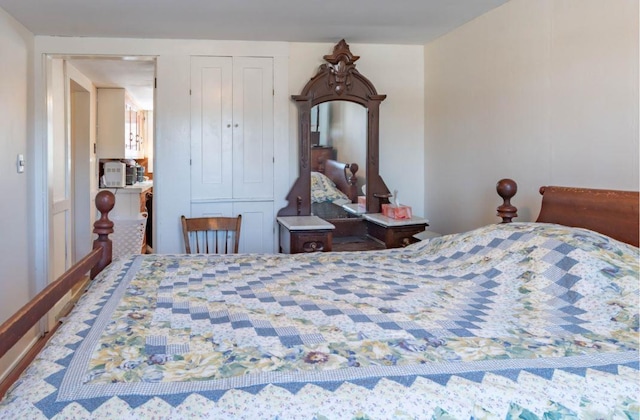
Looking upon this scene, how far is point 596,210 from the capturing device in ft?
6.43

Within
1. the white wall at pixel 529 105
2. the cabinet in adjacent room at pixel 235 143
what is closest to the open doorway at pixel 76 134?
the cabinet in adjacent room at pixel 235 143

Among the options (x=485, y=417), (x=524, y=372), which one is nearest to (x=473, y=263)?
(x=524, y=372)

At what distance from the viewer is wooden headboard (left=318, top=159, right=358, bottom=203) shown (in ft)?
12.0

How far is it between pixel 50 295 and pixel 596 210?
78.2 inches

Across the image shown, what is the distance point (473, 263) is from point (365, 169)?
6.17ft

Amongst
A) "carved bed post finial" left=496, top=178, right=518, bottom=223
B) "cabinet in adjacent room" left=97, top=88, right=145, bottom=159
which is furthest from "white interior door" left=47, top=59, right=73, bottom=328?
"carved bed post finial" left=496, top=178, right=518, bottom=223

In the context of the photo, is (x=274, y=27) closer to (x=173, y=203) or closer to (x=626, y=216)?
(x=173, y=203)

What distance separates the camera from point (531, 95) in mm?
2537

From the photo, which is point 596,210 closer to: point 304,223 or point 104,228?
point 304,223

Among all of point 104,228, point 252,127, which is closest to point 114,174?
point 252,127

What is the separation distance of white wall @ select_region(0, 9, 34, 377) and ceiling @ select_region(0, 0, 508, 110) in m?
0.18

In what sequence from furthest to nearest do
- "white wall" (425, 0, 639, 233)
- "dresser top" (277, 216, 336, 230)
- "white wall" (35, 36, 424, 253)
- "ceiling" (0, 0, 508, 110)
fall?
"white wall" (35, 36, 424, 253)
"dresser top" (277, 216, 336, 230)
"ceiling" (0, 0, 508, 110)
"white wall" (425, 0, 639, 233)

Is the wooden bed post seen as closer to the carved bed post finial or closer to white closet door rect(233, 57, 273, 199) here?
white closet door rect(233, 57, 273, 199)

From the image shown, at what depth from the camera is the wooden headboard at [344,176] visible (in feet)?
12.0
